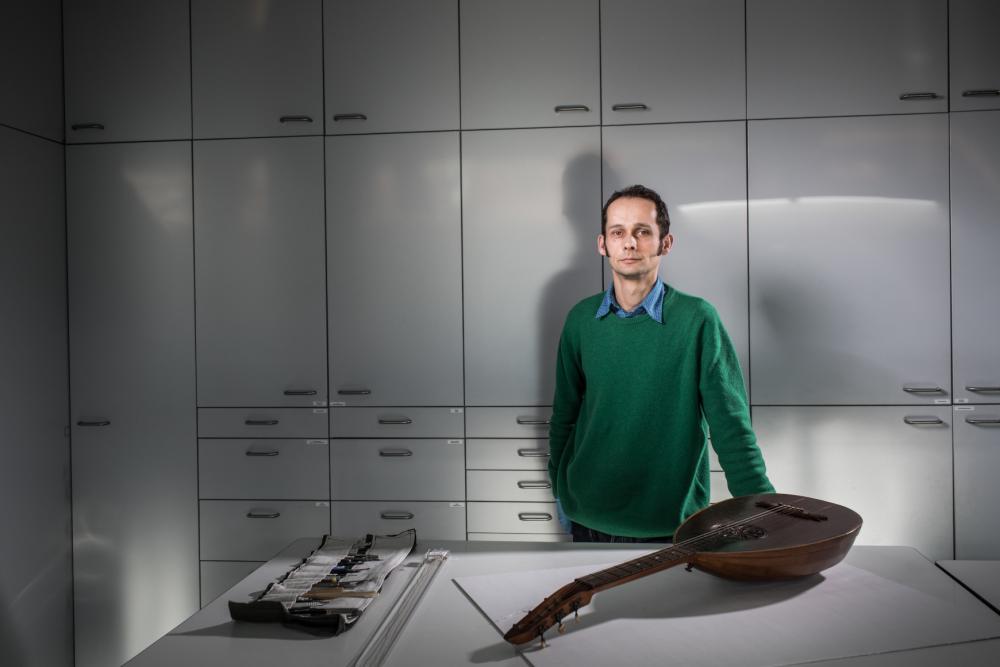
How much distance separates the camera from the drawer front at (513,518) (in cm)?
250

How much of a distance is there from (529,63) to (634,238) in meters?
1.13

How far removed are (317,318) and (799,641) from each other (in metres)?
2.12

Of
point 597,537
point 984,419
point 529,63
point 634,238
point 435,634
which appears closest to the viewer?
point 435,634

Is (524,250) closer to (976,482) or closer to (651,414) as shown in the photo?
(651,414)

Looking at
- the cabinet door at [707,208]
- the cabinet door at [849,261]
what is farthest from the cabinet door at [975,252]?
the cabinet door at [707,208]

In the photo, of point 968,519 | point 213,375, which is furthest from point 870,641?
point 213,375

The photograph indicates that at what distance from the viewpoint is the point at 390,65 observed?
254cm

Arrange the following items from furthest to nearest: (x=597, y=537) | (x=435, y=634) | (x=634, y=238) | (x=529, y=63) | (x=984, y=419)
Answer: (x=529, y=63) < (x=984, y=419) < (x=597, y=537) < (x=634, y=238) < (x=435, y=634)

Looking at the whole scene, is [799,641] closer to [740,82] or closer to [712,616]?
[712,616]

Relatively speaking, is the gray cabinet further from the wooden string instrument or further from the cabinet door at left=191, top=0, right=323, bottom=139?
the cabinet door at left=191, top=0, right=323, bottom=139

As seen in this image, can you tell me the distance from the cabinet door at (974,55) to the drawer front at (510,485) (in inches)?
81.0

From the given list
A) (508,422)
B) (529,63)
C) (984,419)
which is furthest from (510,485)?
(984,419)

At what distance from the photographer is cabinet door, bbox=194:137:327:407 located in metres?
2.58

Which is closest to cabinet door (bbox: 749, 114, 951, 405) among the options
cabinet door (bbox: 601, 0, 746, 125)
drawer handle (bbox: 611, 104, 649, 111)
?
cabinet door (bbox: 601, 0, 746, 125)
